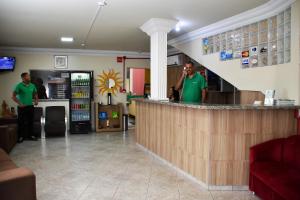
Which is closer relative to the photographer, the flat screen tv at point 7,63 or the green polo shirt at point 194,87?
the green polo shirt at point 194,87

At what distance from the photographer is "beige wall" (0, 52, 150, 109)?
7.28m

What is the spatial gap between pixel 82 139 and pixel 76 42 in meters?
2.41

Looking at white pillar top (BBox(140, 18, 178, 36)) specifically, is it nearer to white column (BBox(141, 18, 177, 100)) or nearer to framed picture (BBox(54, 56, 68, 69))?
white column (BBox(141, 18, 177, 100))

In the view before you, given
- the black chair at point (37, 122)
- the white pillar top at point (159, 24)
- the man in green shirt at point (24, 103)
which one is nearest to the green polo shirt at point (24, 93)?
the man in green shirt at point (24, 103)

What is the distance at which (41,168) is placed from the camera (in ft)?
13.5

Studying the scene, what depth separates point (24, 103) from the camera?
617cm

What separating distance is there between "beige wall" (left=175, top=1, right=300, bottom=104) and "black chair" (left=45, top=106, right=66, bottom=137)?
3.89m

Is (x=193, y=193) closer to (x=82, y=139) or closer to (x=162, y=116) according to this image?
(x=162, y=116)

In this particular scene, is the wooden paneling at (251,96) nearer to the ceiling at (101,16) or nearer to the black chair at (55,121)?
the ceiling at (101,16)

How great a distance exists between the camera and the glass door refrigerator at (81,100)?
24.3ft

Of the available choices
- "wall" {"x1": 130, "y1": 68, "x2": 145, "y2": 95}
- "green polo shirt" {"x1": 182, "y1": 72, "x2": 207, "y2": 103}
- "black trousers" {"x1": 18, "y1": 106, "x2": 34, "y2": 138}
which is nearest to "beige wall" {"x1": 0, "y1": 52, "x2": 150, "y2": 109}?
"wall" {"x1": 130, "y1": 68, "x2": 145, "y2": 95}

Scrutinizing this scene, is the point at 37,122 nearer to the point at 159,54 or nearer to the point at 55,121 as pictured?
the point at 55,121

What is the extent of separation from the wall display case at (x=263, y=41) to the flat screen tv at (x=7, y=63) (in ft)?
17.7

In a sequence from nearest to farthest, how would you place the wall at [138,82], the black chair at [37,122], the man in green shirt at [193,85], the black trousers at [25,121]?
1. the man in green shirt at [193,85]
2. the black trousers at [25,121]
3. the black chair at [37,122]
4. the wall at [138,82]
